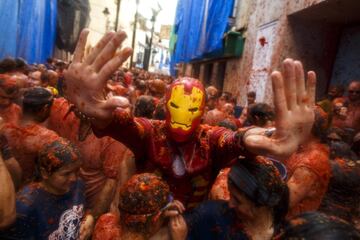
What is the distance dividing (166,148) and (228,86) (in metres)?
9.64

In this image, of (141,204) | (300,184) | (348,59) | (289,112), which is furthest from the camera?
(348,59)

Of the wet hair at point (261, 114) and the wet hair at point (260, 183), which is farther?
the wet hair at point (261, 114)

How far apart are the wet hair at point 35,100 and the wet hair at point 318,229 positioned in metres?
2.38

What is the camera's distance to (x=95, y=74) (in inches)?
67.2

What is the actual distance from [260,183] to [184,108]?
0.72 meters

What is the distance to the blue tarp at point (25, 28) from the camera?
7246 millimetres

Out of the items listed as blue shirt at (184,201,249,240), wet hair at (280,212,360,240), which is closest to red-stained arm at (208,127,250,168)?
blue shirt at (184,201,249,240)

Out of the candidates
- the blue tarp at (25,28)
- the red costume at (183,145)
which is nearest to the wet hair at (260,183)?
the red costume at (183,145)

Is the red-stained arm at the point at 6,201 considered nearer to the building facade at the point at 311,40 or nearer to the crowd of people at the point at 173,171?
the crowd of people at the point at 173,171

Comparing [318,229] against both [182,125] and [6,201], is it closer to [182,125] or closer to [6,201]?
[182,125]

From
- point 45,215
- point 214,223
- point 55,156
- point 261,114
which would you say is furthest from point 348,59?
point 45,215

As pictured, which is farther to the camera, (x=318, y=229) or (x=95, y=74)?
(x=95, y=74)

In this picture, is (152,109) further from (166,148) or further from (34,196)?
(34,196)

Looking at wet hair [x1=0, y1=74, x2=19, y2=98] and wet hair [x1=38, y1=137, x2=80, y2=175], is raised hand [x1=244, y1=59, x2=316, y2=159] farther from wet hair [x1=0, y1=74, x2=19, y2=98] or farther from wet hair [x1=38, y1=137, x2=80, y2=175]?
wet hair [x1=0, y1=74, x2=19, y2=98]
